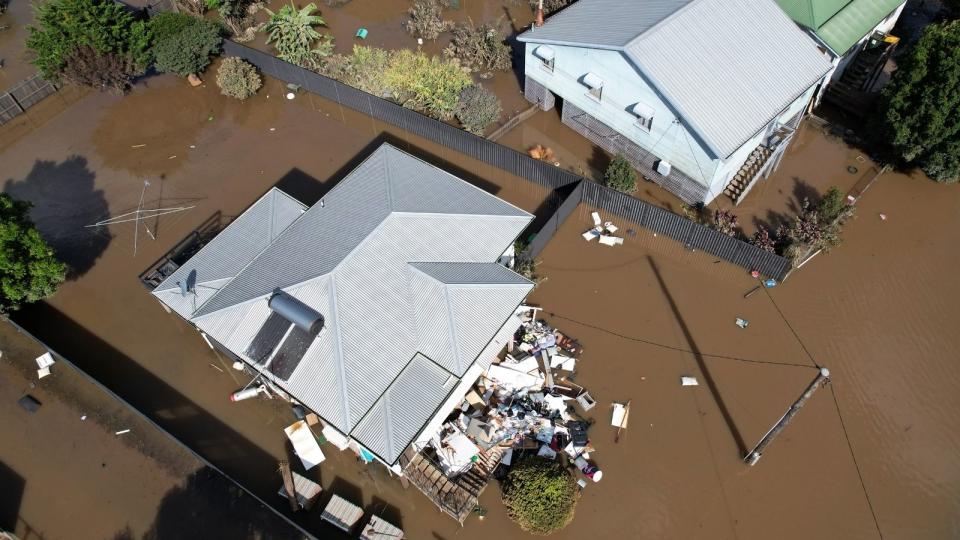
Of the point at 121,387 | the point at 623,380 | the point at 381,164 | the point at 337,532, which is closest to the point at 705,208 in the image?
the point at 623,380

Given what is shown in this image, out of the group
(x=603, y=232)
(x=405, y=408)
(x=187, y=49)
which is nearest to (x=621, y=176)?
(x=603, y=232)

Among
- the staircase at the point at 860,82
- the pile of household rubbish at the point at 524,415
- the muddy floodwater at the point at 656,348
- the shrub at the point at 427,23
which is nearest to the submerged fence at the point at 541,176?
the muddy floodwater at the point at 656,348

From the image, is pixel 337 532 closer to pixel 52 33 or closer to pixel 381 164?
pixel 381 164

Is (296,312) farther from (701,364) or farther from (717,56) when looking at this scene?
(717,56)

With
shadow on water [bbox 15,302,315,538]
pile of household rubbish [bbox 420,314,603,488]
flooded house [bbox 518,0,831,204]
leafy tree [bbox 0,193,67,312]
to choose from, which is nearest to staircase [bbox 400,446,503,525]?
pile of household rubbish [bbox 420,314,603,488]

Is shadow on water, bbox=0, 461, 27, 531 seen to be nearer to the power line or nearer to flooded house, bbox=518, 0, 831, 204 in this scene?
the power line
